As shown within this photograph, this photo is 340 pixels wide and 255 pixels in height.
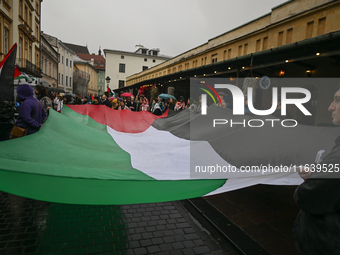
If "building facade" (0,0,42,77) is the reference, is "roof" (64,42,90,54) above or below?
above

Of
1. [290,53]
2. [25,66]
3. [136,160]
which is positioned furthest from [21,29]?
[136,160]

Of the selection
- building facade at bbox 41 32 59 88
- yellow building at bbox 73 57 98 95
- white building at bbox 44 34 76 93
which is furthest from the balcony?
yellow building at bbox 73 57 98 95

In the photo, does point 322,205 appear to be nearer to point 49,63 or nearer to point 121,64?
point 49,63

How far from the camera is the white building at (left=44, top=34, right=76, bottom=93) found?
4634 centimetres

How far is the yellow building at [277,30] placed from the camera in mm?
10820

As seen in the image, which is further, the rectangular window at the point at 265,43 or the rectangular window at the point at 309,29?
the rectangular window at the point at 265,43

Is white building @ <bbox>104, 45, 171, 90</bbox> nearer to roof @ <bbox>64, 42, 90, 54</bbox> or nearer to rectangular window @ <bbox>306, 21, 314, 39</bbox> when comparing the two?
rectangular window @ <bbox>306, 21, 314, 39</bbox>

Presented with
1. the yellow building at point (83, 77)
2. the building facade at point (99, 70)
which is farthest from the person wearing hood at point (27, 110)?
the building facade at point (99, 70)

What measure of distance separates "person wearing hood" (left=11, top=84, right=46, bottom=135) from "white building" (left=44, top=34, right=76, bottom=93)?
1868 inches

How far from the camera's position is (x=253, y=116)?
158 inches

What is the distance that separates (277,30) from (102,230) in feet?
47.1

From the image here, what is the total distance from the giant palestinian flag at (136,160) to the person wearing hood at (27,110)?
44 centimetres

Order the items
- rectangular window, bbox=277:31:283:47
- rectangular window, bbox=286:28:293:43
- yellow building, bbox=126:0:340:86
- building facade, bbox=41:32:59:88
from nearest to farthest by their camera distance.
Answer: yellow building, bbox=126:0:340:86, rectangular window, bbox=286:28:293:43, rectangular window, bbox=277:31:283:47, building facade, bbox=41:32:59:88

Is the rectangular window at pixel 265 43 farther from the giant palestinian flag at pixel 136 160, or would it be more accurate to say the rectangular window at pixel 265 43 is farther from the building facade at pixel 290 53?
the giant palestinian flag at pixel 136 160
